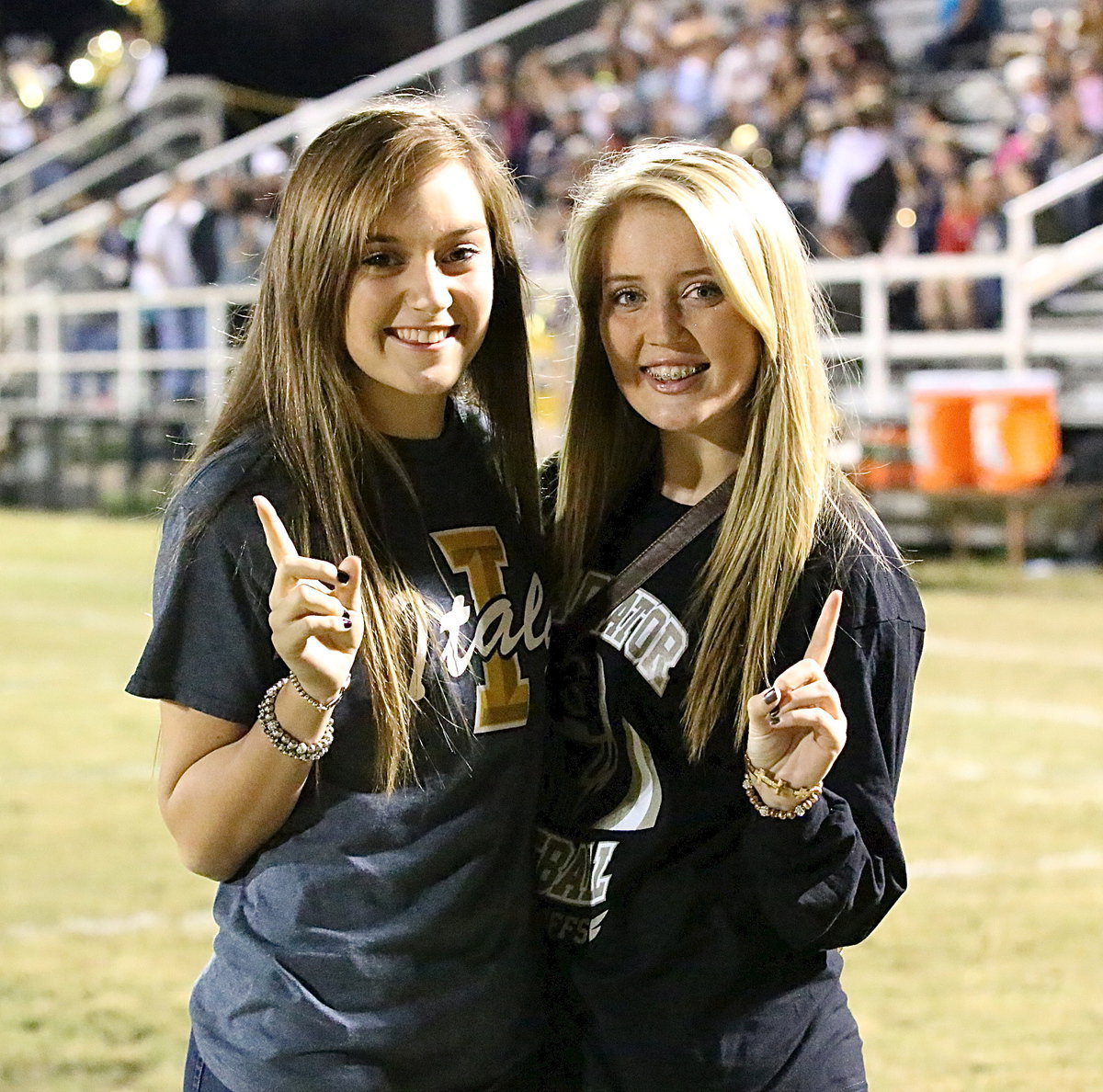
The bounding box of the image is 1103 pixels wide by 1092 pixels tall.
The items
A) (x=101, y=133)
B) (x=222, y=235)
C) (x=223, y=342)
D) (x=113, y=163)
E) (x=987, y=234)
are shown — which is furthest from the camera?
(x=101, y=133)

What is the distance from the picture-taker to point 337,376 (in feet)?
6.82

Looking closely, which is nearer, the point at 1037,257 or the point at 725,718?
the point at 725,718

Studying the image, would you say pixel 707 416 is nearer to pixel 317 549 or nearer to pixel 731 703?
pixel 731 703

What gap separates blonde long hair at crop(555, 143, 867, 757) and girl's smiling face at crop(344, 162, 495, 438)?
0.63 ft

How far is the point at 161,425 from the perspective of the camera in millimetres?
16922

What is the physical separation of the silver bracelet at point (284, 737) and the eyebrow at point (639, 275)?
24.1 inches

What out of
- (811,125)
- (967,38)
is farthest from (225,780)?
(967,38)

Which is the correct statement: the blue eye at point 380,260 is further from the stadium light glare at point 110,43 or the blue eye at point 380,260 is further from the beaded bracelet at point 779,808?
the stadium light glare at point 110,43

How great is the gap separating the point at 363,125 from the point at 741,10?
17.7m

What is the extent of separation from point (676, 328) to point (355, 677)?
0.54 meters

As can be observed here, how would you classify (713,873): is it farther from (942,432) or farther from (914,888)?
(942,432)

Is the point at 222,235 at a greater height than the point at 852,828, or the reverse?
the point at 222,235

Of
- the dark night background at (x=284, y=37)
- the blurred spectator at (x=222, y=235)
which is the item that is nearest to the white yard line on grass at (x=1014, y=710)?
the blurred spectator at (x=222, y=235)

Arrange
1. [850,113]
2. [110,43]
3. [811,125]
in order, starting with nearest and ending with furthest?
1. [850,113]
2. [811,125]
3. [110,43]
